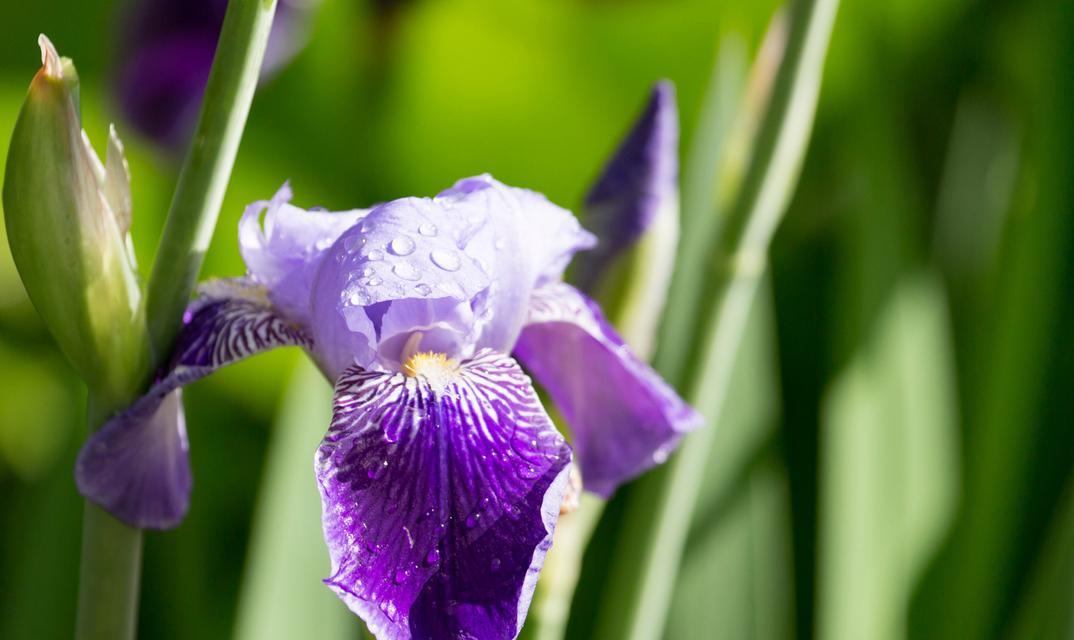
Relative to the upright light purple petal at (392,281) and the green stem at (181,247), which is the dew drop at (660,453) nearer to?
the upright light purple petal at (392,281)

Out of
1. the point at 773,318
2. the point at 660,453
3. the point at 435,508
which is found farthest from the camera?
the point at 773,318

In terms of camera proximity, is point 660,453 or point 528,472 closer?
point 528,472

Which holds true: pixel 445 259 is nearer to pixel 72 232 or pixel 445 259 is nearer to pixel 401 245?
pixel 401 245

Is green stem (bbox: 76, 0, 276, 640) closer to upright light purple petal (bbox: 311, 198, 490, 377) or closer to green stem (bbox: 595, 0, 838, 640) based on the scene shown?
upright light purple petal (bbox: 311, 198, 490, 377)

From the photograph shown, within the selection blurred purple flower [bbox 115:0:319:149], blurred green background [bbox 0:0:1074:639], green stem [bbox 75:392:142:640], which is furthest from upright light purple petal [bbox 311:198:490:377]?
blurred purple flower [bbox 115:0:319:149]

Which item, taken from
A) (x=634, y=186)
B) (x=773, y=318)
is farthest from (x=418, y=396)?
(x=773, y=318)

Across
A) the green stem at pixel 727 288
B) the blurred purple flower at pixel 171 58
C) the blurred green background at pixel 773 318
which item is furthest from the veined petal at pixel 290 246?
the blurred purple flower at pixel 171 58

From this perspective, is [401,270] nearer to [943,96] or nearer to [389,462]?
[389,462]

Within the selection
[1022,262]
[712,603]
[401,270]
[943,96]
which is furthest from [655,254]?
[943,96]
